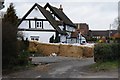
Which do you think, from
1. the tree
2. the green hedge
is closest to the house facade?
the green hedge

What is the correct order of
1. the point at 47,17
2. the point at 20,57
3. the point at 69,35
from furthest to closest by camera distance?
the point at 69,35 → the point at 47,17 → the point at 20,57

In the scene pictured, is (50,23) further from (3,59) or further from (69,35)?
(3,59)

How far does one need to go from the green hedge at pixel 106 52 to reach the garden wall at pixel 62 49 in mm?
17721

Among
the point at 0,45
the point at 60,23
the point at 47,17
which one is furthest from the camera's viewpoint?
the point at 60,23

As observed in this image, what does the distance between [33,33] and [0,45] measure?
139ft

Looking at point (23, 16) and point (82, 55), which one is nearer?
point (82, 55)

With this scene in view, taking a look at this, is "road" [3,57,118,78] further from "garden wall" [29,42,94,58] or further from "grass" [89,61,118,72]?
"garden wall" [29,42,94,58]

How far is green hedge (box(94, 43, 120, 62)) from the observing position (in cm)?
2573

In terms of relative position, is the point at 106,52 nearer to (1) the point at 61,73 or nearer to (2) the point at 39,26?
(1) the point at 61,73

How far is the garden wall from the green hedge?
17.7 metres

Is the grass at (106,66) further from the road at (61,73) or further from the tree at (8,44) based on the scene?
the tree at (8,44)

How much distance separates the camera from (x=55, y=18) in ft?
223

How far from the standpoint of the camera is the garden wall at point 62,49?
4566 centimetres

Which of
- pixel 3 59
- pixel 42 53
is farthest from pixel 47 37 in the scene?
pixel 3 59
